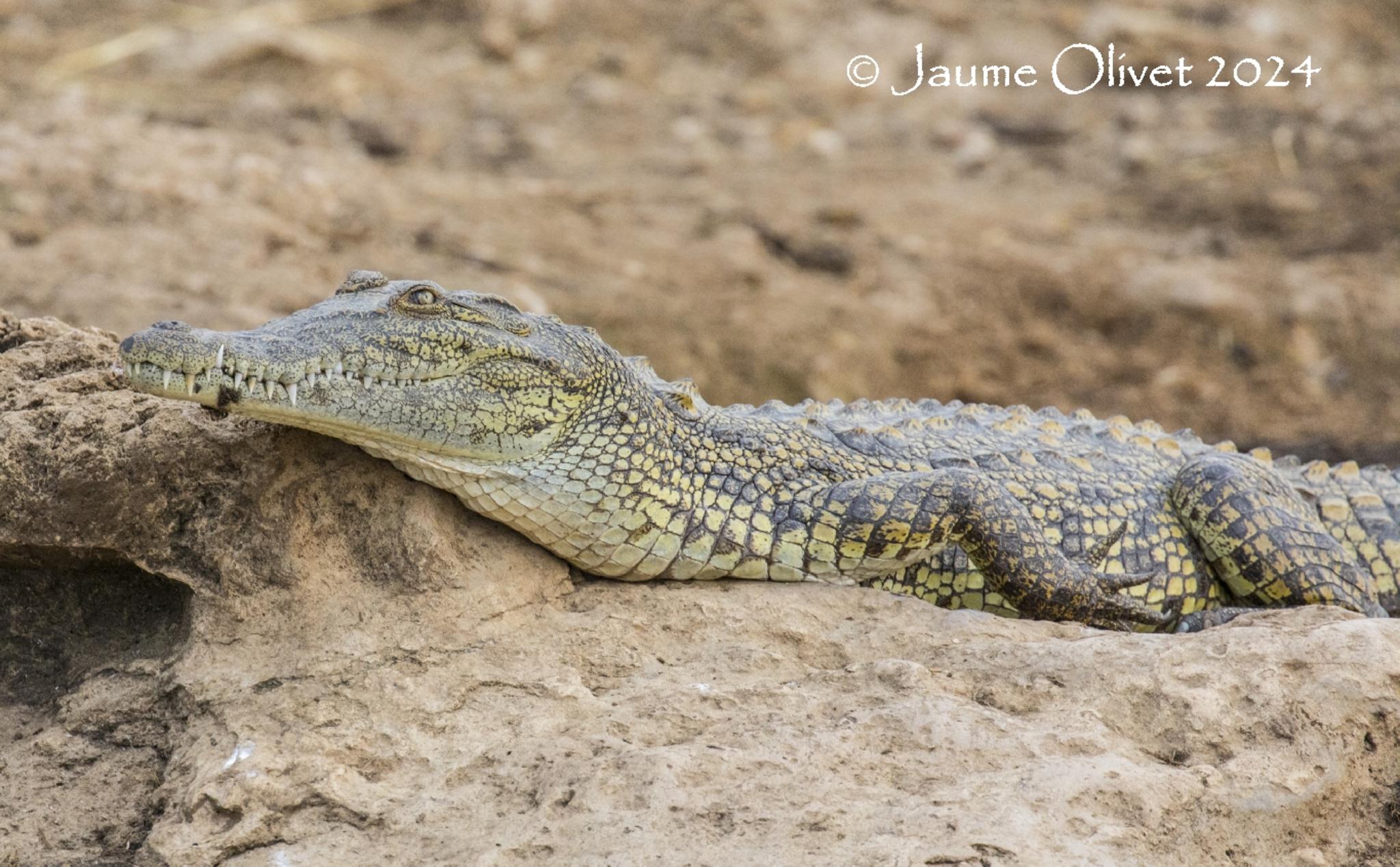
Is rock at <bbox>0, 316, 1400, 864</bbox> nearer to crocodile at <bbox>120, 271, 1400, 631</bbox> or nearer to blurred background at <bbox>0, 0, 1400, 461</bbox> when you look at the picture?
crocodile at <bbox>120, 271, 1400, 631</bbox>

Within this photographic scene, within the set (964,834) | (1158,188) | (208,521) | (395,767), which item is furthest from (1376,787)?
(1158,188)


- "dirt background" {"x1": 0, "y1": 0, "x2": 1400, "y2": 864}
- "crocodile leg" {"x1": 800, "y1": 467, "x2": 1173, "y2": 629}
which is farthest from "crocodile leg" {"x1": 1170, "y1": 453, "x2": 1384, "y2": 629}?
"dirt background" {"x1": 0, "y1": 0, "x2": 1400, "y2": 864}

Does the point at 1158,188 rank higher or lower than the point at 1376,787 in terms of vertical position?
higher

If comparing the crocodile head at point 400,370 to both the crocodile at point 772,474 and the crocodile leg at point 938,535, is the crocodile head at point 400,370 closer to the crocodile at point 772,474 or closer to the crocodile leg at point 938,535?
the crocodile at point 772,474

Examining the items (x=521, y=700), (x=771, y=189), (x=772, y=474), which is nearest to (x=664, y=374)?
(x=771, y=189)

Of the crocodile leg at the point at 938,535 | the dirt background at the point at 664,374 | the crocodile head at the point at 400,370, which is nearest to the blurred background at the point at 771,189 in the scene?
the dirt background at the point at 664,374

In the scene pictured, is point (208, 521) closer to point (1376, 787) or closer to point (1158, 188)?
point (1376, 787)
